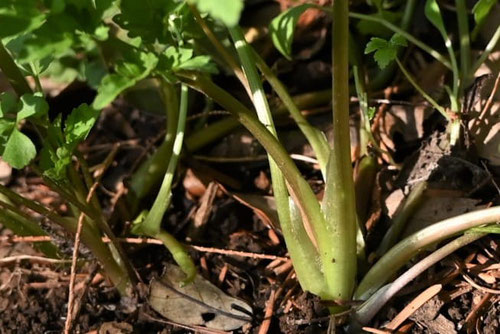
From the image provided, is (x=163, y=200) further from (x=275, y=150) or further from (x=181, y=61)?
(x=181, y=61)

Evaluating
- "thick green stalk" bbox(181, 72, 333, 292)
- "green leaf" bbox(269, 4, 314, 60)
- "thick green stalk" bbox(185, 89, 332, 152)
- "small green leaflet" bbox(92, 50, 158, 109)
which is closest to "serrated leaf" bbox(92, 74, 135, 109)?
"small green leaflet" bbox(92, 50, 158, 109)

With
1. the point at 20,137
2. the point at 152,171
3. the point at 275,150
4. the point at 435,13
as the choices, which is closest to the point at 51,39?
the point at 20,137

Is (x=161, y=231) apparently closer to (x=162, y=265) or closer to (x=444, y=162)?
(x=162, y=265)

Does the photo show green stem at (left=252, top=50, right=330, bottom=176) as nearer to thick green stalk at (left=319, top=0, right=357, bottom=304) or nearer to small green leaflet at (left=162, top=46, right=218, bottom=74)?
thick green stalk at (left=319, top=0, right=357, bottom=304)

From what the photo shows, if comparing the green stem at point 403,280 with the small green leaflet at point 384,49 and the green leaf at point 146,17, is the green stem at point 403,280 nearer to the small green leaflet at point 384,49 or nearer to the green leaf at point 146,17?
the small green leaflet at point 384,49

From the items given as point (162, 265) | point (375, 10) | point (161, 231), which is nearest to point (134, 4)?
point (161, 231)

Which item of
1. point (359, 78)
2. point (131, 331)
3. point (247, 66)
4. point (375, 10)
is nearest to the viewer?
point (247, 66)
